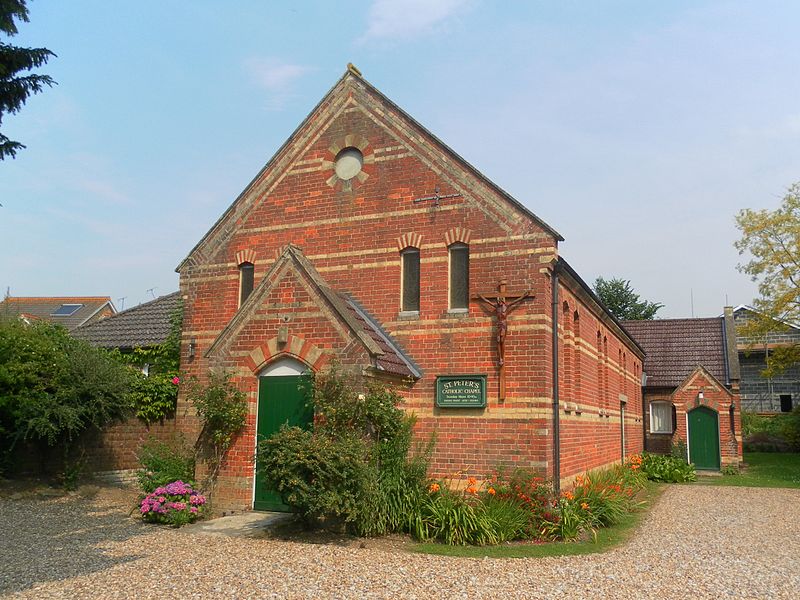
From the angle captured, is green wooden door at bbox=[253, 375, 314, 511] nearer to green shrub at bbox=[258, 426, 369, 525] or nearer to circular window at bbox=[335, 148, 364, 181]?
green shrub at bbox=[258, 426, 369, 525]

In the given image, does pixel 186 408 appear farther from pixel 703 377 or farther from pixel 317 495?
pixel 703 377

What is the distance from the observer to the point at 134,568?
8.91m

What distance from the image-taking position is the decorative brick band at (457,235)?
562 inches

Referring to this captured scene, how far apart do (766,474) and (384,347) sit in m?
20.4

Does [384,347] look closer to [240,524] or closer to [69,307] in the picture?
[240,524]

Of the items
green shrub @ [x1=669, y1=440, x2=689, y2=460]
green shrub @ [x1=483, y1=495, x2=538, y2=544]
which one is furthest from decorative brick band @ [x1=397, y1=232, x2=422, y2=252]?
green shrub @ [x1=669, y1=440, x2=689, y2=460]

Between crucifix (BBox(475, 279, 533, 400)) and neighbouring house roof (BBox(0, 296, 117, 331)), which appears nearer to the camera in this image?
crucifix (BBox(475, 279, 533, 400))

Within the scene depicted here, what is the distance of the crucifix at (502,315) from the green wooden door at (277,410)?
3833 millimetres

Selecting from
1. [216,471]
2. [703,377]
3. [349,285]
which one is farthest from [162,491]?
[703,377]

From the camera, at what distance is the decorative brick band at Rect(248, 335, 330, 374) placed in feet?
41.9

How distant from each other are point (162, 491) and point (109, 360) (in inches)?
187

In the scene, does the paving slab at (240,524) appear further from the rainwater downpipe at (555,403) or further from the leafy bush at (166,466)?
the rainwater downpipe at (555,403)

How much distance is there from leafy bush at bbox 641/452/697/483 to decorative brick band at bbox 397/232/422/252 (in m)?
14.0

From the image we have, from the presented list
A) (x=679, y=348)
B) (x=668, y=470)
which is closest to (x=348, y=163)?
(x=668, y=470)
